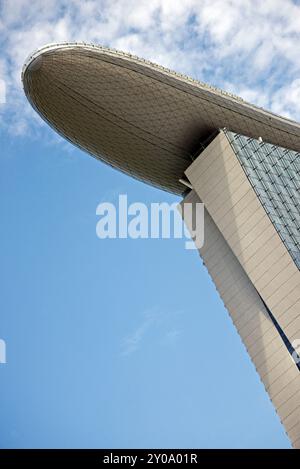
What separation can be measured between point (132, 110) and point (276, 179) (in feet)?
38.5

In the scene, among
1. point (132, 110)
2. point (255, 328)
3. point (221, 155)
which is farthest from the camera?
point (132, 110)

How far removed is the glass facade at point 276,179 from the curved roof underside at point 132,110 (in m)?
1.88

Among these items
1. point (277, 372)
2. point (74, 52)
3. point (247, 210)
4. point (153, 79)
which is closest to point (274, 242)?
point (247, 210)

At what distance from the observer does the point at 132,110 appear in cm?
5647

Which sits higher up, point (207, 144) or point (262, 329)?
point (207, 144)

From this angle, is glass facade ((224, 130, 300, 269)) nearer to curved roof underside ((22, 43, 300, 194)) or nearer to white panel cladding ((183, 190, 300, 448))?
curved roof underside ((22, 43, 300, 194))

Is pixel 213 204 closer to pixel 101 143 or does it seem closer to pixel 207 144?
A: pixel 207 144

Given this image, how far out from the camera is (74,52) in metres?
51.1

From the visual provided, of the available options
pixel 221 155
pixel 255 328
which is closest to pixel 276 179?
pixel 221 155

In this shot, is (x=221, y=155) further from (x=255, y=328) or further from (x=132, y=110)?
(x=255, y=328)

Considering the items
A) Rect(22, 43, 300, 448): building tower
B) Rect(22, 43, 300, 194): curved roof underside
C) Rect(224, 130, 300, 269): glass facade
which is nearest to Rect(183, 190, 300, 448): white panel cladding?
Rect(22, 43, 300, 448): building tower

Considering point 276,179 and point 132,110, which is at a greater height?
point 132,110

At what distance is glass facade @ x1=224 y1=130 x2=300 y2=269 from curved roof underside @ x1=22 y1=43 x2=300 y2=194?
1881 millimetres
